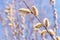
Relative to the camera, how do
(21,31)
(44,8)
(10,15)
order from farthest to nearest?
(44,8)
(10,15)
(21,31)

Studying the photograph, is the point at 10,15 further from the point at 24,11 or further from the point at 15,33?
the point at 24,11

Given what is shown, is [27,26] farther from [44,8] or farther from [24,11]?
[24,11]

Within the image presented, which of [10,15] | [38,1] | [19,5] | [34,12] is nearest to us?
[34,12]

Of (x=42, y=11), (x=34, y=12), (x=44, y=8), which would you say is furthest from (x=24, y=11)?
(x=44, y=8)

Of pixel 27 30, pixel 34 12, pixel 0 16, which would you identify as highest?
pixel 34 12

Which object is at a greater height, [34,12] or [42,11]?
[34,12]

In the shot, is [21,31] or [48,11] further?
[48,11]

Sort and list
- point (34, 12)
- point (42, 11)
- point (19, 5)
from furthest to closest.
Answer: point (42, 11), point (19, 5), point (34, 12)

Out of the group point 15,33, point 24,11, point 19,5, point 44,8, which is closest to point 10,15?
point 15,33

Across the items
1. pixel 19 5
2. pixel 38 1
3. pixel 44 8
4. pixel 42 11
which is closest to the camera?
pixel 19 5
